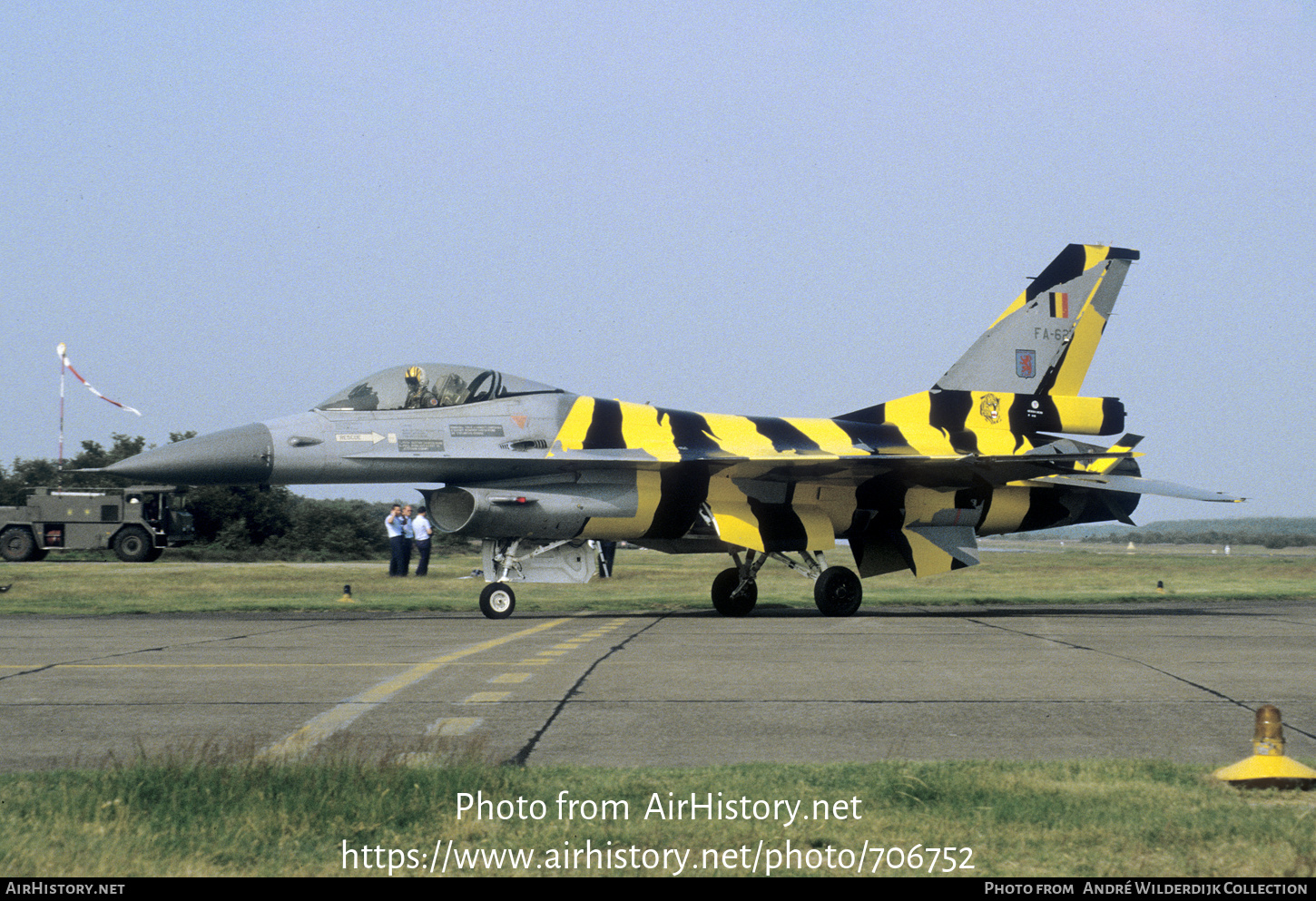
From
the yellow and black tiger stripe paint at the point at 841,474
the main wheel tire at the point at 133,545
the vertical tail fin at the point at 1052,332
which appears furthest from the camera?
the main wheel tire at the point at 133,545

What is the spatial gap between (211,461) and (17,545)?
24896 mm

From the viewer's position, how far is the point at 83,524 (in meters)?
35.7

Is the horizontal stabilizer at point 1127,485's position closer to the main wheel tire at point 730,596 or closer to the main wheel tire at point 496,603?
the main wheel tire at point 730,596

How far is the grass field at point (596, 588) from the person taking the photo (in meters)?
19.3

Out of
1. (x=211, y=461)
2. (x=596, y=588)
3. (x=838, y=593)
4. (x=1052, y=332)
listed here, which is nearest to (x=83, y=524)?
(x=596, y=588)

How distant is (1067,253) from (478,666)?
46.4ft

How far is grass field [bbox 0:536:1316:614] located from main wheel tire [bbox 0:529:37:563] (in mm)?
9928

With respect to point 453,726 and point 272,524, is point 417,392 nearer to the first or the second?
point 453,726

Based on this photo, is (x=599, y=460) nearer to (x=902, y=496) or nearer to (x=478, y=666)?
(x=902, y=496)

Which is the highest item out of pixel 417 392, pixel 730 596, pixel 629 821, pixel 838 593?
pixel 417 392

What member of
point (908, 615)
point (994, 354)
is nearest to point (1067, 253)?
point (994, 354)

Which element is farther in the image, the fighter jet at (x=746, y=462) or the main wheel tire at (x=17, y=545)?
the main wheel tire at (x=17, y=545)

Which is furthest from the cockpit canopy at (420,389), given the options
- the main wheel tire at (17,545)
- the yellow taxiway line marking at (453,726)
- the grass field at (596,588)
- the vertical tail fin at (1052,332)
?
the main wheel tire at (17,545)

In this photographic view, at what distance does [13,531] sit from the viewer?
3584 centimetres
